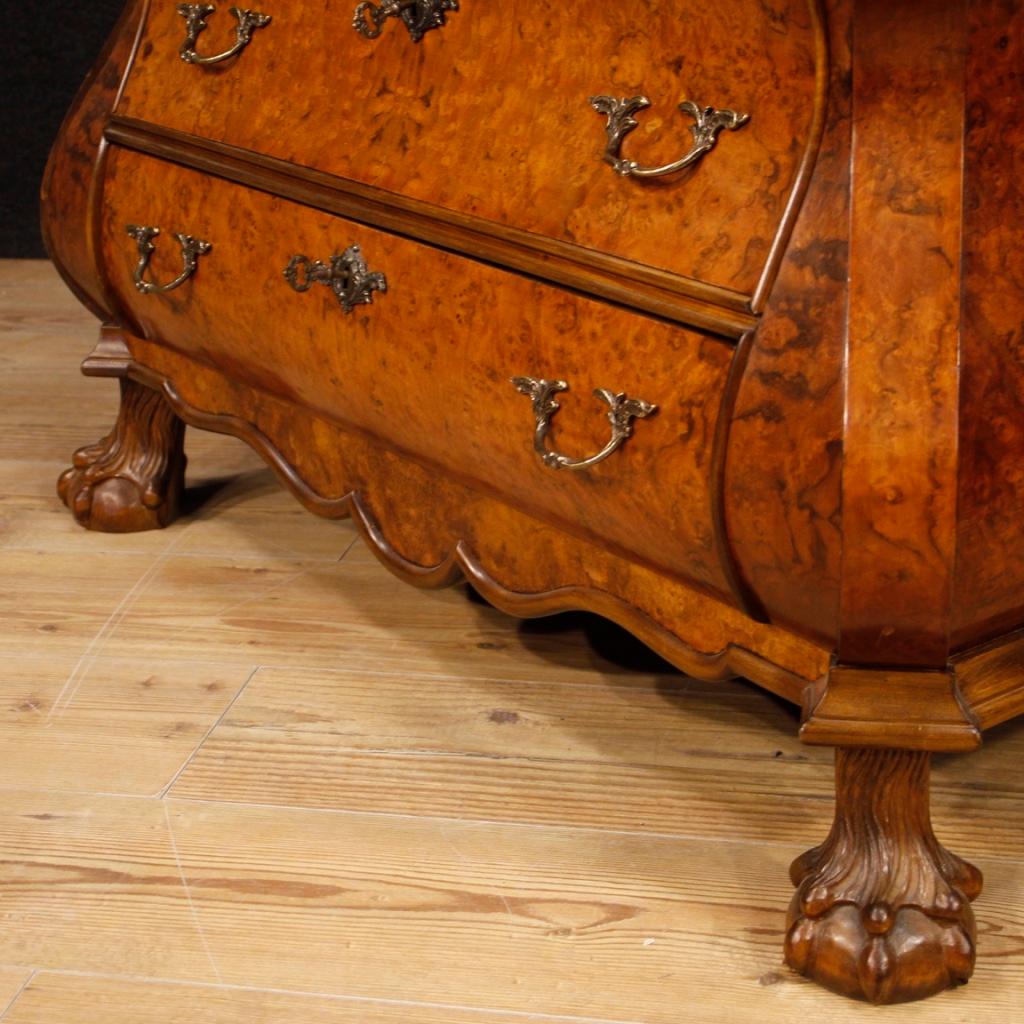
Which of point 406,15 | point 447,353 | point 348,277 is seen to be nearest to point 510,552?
point 447,353

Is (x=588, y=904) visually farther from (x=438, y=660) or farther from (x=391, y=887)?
(x=438, y=660)

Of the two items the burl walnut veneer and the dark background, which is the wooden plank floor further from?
the dark background

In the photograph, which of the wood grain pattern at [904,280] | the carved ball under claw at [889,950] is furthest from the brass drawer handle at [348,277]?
the carved ball under claw at [889,950]

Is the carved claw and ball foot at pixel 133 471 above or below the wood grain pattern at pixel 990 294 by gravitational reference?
below

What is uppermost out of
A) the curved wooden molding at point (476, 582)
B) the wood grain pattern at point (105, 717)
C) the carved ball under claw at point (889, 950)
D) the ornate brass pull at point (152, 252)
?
the ornate brass pull at point (152, 252)

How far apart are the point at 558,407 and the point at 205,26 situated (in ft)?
2.49

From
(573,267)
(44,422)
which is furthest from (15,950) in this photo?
(44,422)

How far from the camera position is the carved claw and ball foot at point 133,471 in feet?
7.45

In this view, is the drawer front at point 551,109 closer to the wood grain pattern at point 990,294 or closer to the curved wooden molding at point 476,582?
the wood grain pattern at point 990,294

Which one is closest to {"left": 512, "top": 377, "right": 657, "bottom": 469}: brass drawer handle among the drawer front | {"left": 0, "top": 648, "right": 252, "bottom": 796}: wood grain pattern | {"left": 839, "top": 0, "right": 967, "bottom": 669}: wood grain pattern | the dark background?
the drawer front

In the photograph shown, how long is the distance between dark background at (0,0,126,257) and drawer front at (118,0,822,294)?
6.28 ft

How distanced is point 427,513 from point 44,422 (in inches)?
46.1

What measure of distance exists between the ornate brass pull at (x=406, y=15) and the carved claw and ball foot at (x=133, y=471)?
2.48 feet

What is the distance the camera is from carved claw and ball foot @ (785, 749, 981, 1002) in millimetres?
1314
